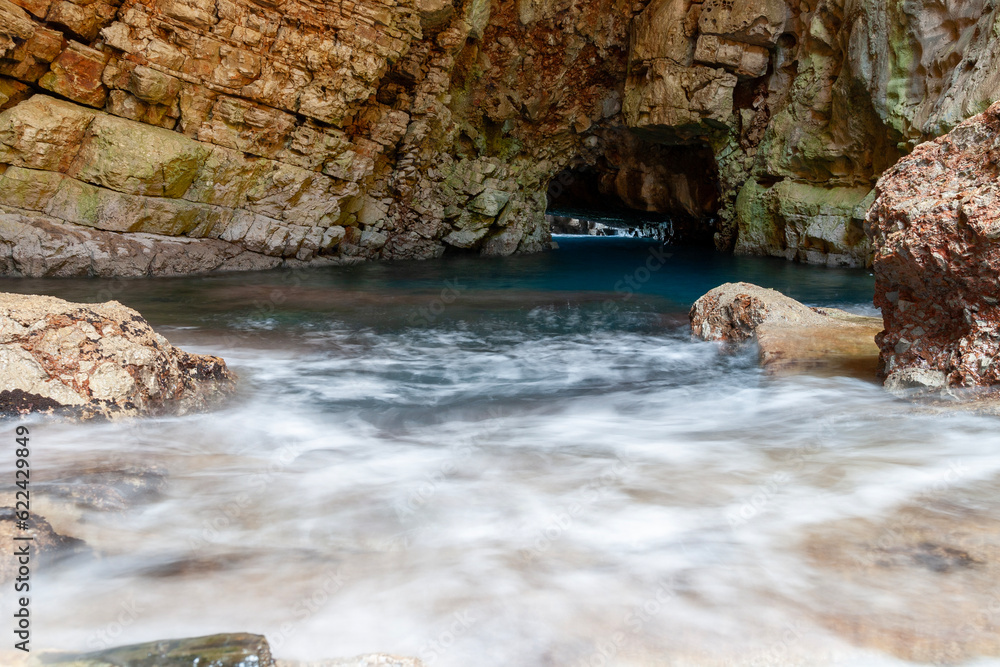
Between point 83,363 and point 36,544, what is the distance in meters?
1.71

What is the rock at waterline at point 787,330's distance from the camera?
4.75m

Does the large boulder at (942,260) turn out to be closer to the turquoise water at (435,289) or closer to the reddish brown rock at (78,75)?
the turquoise water at (435,289)

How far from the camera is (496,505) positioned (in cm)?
252

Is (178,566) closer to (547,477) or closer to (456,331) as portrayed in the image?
(547,477)

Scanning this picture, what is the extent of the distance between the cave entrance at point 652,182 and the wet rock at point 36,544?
767 inches

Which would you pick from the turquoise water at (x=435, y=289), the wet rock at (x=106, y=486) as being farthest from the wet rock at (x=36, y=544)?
the turquoise water at (x=435, y=289)

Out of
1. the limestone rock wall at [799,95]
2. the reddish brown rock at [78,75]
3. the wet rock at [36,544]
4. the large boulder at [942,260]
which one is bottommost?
the wet rock at [36,544]

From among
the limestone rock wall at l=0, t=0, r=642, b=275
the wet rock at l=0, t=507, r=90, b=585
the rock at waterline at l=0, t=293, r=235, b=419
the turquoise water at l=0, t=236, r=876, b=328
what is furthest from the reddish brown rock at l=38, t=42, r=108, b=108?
the wet rock at l=0, t=507, r=90, b=585

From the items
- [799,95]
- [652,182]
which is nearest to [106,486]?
[799,95]

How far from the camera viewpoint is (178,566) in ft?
6.43

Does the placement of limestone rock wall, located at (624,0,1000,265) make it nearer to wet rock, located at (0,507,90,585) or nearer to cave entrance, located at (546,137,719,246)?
cave entrance, located at (546,137,719,246)

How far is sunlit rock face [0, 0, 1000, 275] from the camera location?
9.96 metres

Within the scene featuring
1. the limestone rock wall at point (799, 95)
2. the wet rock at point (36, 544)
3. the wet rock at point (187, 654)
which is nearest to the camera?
the wet rock at point (187, 654)

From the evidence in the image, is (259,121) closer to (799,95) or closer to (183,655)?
(183,655)
